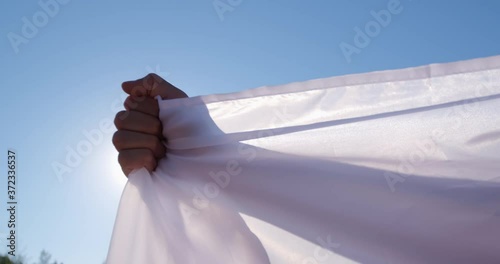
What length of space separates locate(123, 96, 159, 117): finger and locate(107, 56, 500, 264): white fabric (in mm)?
29

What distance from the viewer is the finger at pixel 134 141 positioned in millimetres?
1177

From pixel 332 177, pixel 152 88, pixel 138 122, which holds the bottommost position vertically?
pixel 332 177

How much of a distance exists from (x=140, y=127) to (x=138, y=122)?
0.05ft

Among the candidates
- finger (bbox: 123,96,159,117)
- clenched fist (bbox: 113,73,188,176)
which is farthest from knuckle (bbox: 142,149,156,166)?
finger (bbox: 123,96,159,117)

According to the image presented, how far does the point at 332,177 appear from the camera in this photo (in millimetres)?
1227

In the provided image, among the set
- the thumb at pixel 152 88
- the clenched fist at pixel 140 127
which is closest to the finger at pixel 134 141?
the clenched fist at pixel 140 127

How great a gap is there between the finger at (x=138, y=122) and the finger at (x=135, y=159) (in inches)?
2.3

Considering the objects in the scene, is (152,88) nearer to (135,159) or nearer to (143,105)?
(143,105)

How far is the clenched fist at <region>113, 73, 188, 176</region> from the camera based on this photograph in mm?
1185

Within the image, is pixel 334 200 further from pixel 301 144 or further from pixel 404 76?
pixel 404 76

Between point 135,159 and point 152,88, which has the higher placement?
point 152,88

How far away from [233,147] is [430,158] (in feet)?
1.76

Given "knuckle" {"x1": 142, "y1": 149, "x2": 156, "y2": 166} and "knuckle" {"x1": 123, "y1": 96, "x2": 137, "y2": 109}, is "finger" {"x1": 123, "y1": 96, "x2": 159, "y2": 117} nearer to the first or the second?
"knuckle" {"x1": 123, "y1": 96, "x2": 137, "y2": 109}

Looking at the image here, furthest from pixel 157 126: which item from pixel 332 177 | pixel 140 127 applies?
pixel 332 177
